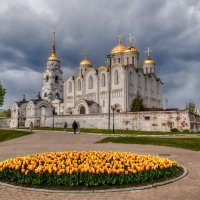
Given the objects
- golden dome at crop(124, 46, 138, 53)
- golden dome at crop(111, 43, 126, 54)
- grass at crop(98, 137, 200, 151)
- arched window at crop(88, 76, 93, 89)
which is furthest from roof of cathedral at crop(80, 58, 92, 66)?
grass at crop(98, 137, 200, 151)

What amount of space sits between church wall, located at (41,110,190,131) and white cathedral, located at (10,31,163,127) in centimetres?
799

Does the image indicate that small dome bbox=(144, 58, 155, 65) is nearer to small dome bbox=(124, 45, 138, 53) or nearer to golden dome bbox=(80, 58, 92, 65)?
small dome bbox=(124, 45, 138, 53)

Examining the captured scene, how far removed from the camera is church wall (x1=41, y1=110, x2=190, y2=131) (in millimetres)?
40500

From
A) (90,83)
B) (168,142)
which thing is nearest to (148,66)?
(90,83)

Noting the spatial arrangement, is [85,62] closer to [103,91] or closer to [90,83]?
[90,83]

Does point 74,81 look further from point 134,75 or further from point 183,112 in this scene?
point 183,112

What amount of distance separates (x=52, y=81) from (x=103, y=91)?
2479 cm

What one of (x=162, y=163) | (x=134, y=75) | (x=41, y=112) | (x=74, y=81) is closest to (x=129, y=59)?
(x=134, y=75)

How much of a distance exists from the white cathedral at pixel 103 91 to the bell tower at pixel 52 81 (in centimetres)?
49

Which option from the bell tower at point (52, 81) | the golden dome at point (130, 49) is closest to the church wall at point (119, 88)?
the golden dome at point (130, 49)

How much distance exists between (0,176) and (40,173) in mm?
1635

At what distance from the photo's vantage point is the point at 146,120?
A: 140 ft

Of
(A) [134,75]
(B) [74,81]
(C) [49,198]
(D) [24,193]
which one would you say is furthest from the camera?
(B) [74,81]

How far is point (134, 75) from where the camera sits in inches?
2520
